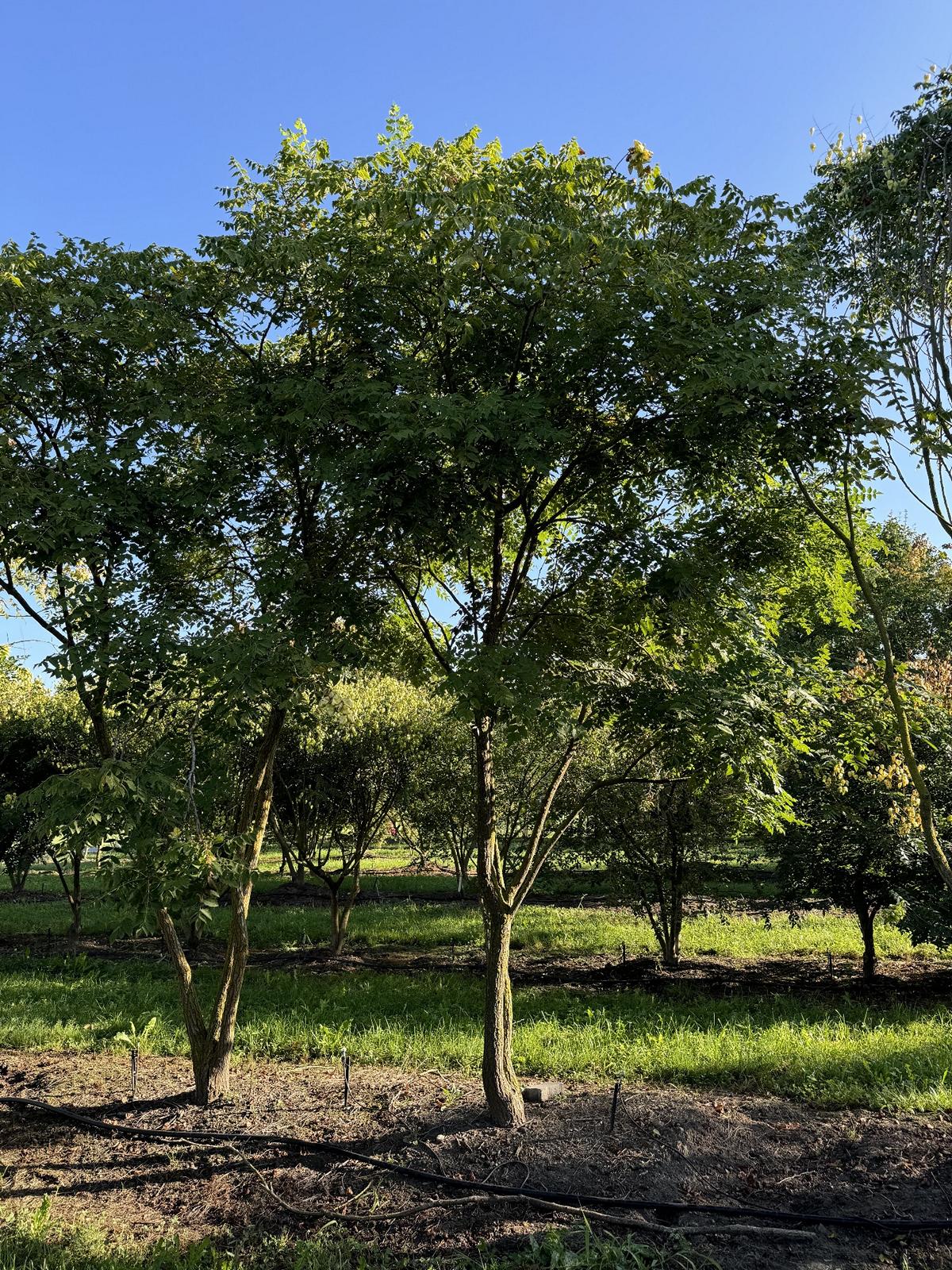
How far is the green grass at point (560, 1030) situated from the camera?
695 centimetres

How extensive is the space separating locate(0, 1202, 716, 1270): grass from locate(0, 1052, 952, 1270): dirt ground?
0.59 feet

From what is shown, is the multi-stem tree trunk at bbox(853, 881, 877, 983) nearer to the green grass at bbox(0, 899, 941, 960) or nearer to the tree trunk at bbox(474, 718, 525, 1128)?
the green grass at bbox(0, 899, 941, 960)

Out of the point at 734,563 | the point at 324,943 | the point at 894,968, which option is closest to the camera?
the point at 734,563

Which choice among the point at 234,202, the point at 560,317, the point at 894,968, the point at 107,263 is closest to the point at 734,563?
the point at 560,317

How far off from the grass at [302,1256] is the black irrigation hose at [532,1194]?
0.94ft

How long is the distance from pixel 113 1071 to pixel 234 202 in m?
7.69

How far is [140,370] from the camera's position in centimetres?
620

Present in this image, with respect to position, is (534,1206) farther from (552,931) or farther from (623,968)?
(552,931)

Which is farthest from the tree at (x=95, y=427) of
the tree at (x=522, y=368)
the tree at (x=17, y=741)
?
the tree at (x=17, y=741)

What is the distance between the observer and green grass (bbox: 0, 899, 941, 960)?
1521cm

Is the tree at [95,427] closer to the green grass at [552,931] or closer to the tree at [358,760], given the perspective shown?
the tree at [358,760]

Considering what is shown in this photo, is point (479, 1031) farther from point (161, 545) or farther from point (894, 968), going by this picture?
point (894, 968)

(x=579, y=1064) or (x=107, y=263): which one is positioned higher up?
(x=107, y=263)

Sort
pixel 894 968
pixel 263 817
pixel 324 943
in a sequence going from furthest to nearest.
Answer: pixel 324 943, pixel 894 968, pixel 263 817
